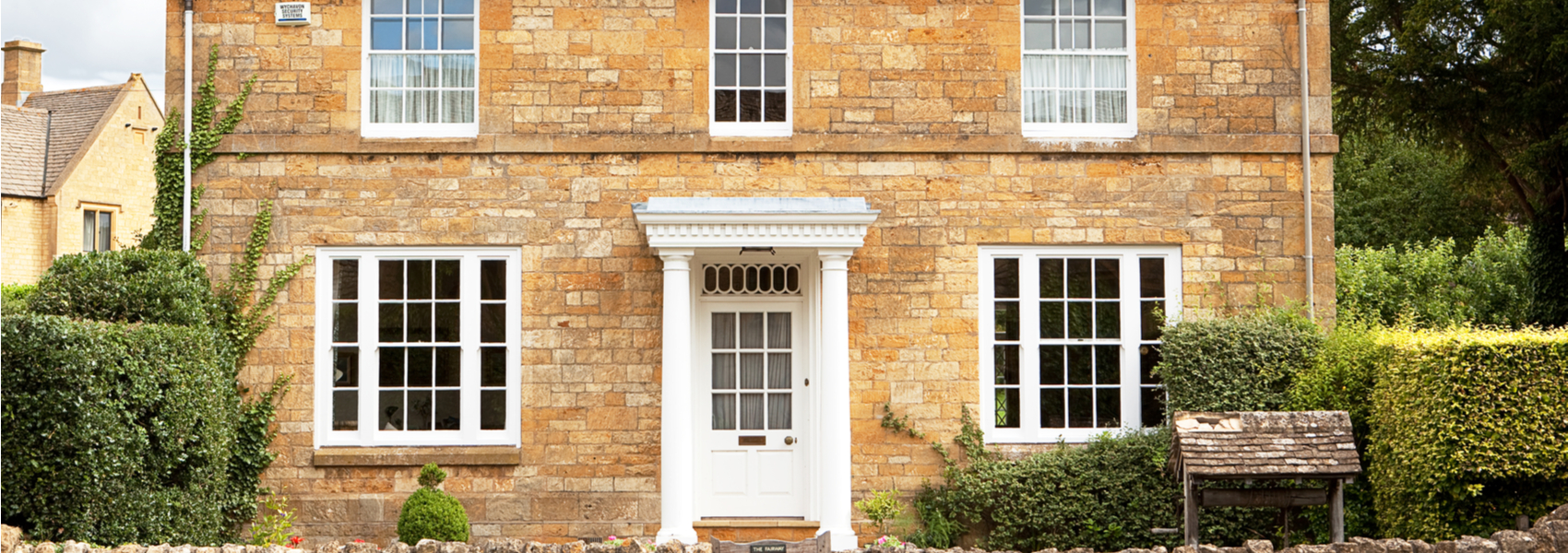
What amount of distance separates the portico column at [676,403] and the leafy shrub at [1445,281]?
1052 centimetres

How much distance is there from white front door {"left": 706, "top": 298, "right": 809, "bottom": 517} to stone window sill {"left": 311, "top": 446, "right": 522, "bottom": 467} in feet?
5.74

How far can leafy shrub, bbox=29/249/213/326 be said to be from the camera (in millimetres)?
9344

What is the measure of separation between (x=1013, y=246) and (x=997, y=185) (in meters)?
0.57

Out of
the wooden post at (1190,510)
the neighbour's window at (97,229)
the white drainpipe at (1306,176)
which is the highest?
the neighbour's window at (97,229)

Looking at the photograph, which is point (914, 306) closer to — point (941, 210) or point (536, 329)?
point (941, 210)

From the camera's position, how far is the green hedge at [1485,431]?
8.40 m

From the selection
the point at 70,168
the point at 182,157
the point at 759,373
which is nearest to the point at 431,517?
the point at 759,373

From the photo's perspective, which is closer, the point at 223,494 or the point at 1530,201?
the point at 223,494

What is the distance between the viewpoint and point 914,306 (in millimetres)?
10875

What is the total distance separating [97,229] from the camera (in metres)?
28.3

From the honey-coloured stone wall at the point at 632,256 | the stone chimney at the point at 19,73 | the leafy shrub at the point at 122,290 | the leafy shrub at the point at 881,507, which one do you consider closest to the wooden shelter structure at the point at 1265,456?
the honey-coloured stone wall at the point at 632,256

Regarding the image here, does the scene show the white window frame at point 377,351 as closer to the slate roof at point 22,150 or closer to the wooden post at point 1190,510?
the wooden post at point 1190,510

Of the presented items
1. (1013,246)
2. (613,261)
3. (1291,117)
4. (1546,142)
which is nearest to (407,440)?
(613,261)

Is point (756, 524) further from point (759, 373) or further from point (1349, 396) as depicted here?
point (1349, 396)
